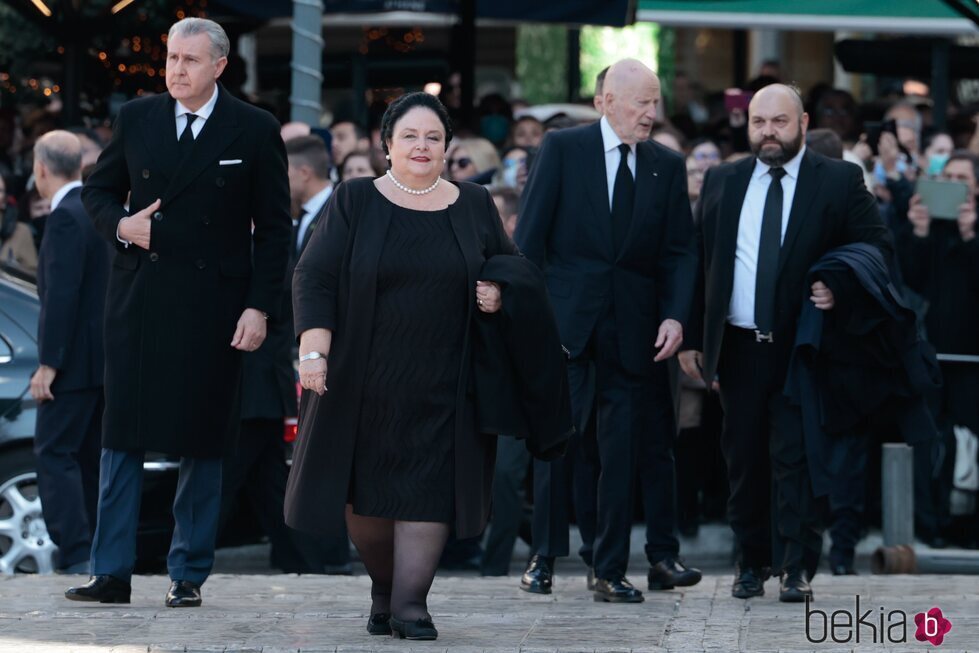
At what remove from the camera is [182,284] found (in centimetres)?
800

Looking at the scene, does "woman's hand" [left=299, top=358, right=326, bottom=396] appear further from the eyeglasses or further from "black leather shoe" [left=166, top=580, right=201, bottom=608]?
the eyeglasses

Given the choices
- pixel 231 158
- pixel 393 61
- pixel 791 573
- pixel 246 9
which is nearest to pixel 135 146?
pixel 231 158

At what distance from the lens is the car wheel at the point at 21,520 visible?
9891 mm

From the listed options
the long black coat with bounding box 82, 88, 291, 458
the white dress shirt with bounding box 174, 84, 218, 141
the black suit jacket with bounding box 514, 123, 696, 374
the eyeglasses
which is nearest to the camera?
the long black coat with bounding box 82, 88, 291, 458

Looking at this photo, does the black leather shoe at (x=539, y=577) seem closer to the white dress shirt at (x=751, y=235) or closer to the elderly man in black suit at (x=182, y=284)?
the white dress shirt at (x=751, y=235)

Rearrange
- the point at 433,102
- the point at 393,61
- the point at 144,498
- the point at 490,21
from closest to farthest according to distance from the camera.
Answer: the point at 433,102 < the point at 144,498 < the point at 490,21 < the point at 393,61

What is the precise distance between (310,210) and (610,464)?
2867 mm

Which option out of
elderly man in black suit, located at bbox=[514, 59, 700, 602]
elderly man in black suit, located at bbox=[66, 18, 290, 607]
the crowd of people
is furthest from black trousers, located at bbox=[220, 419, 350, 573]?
elderly man in black suit, located at bbox=[66, 18, 290, 607]

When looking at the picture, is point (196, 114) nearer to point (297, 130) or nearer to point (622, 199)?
point (622, 199)

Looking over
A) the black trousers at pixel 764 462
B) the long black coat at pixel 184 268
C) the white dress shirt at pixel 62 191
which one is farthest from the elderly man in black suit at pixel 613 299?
the white dress shirt at pixel 62 191

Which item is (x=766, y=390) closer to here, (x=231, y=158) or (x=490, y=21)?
(x=231, y=158)

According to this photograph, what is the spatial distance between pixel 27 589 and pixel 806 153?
12.2 ft

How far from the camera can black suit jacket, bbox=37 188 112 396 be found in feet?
30.6

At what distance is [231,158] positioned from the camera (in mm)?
8086
